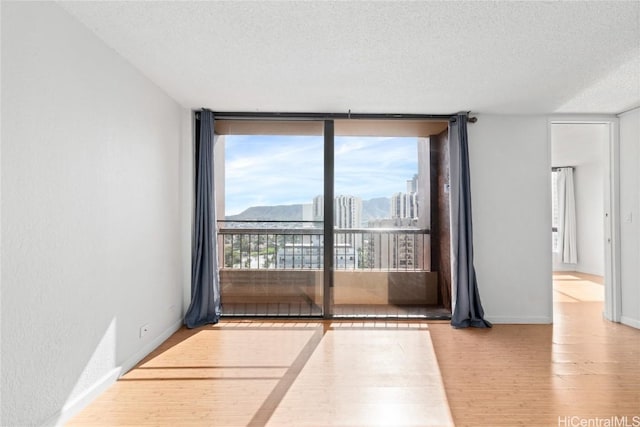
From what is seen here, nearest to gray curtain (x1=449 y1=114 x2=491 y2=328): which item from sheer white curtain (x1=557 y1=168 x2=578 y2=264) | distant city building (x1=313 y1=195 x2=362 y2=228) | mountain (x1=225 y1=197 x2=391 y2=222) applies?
mountain (x1=225 y1=197 x2=391 y2=222)

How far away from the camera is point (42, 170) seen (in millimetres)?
A: 1896

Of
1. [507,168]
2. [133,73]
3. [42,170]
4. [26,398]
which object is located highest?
[133,73]

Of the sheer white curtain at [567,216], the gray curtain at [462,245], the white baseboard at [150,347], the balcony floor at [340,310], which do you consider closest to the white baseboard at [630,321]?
the gray curtain at [462,245]

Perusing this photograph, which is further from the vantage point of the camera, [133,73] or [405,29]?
[133,73]

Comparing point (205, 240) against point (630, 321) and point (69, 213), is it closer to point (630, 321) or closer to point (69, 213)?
point (69, 213)

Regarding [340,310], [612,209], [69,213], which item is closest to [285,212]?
[340,310]

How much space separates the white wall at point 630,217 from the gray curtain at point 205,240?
462cm

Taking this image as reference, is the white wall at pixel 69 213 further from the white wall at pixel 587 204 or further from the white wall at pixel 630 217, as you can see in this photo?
the white wall at pixel 587 204

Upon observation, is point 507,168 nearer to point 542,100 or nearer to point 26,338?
point 542,100

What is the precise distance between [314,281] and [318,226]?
2.16 feet

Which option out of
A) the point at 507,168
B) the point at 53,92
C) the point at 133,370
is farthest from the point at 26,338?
the point at 507,168

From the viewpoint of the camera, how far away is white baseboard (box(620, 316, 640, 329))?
3840 millimetres

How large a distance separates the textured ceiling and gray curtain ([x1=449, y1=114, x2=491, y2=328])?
0.56 metres

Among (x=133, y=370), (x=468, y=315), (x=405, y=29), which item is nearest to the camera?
(x=405, y=29)
